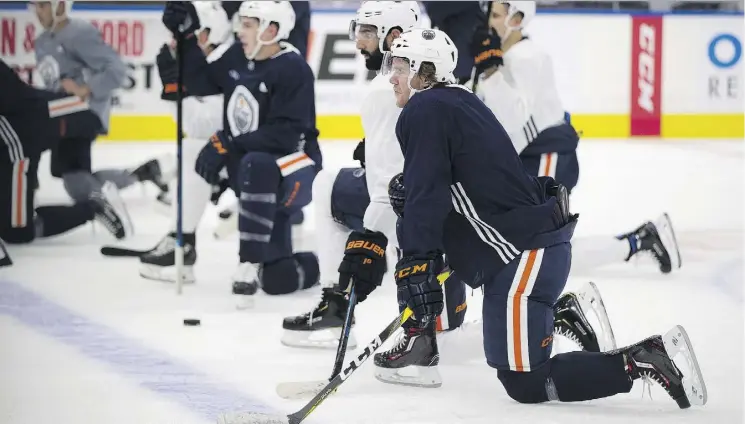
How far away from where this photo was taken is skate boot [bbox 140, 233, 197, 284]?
16.6ft

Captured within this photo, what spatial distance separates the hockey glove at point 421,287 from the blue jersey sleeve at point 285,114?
171cm

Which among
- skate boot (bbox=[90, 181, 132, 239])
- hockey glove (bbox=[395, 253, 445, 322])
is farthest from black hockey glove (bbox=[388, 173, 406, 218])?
skate boot (bbox=[90, 181, 132, 239])

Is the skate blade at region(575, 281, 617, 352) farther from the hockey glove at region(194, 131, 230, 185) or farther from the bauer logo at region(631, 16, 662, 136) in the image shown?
the bauer logo at region(631, 16, 662, 136)

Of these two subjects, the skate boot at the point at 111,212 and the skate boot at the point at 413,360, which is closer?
the skate boot at the point at 413,360

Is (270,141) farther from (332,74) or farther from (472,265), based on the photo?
(332,74)

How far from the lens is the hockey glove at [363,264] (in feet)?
11.5

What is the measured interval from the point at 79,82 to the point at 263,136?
206 centimetres

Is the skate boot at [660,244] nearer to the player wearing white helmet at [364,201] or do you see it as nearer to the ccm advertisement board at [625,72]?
the player wearing white helmet at [364,201]

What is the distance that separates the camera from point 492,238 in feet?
10.5

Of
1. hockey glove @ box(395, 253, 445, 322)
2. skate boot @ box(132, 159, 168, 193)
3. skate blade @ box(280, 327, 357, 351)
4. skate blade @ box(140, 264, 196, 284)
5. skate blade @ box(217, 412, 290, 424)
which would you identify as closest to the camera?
hockey glove @ box(395, 253, 445, 322)

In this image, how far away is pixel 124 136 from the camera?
9352 mm

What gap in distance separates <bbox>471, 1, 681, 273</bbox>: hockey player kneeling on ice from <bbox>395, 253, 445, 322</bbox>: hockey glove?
5.68 ft

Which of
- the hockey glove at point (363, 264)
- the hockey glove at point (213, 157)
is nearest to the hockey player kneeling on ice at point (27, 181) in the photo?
the hockey glove at point (213, 157)

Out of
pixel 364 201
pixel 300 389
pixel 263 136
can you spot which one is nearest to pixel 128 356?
pixel 300 389
